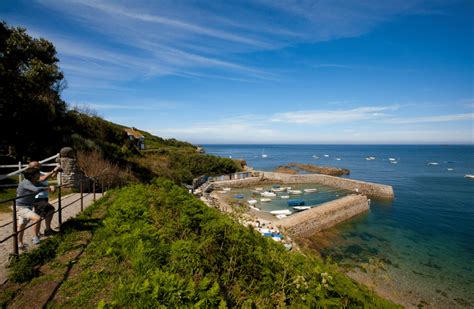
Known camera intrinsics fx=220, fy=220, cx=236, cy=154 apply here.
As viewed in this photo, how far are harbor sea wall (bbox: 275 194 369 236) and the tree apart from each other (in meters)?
21.4

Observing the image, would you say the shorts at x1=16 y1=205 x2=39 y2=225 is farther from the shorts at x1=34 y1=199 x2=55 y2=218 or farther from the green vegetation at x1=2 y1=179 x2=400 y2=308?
the green vegetation at x1=2 y1=179 x2=400 y2=308

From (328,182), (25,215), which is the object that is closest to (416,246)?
(25,215)

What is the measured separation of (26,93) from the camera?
16.3 meters

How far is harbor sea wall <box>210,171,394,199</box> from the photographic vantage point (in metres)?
35.2

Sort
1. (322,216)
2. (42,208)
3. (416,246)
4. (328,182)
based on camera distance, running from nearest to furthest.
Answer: (42,208), (416,246), (322,216), (328,182)

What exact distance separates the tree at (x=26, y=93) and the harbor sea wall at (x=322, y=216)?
70.1ft

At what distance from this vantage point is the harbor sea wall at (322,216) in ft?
64.3

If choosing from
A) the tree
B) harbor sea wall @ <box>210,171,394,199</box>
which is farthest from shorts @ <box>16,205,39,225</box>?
harbor sea wall @ <box>210,171,394,199</box>

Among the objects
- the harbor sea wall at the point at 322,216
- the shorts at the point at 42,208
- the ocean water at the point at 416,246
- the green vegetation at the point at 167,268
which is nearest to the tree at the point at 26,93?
the green vegetation at the point at 167,268

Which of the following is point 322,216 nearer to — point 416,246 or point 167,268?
point 416,246

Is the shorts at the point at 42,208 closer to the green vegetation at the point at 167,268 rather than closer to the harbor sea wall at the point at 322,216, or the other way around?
the green vegetation at the point at 167,268

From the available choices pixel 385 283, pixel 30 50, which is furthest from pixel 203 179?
pixel 385 283

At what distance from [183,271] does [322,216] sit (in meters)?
20.8

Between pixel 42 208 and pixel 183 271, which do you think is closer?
pixel 183 271
